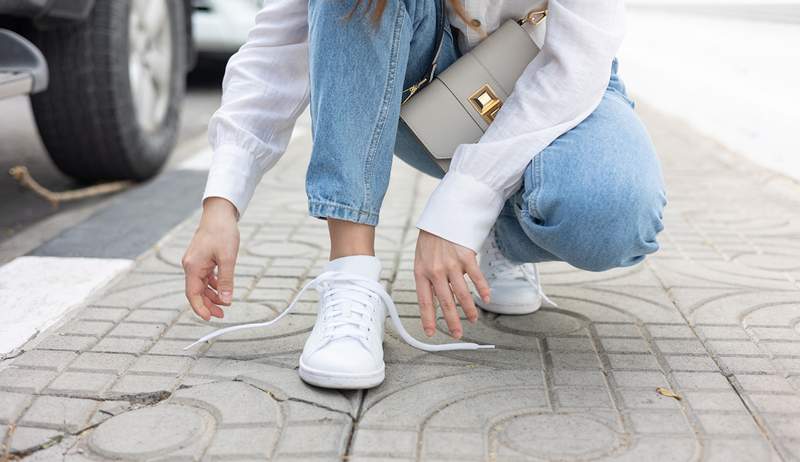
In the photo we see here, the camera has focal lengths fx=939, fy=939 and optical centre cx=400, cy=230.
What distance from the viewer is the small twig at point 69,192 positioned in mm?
2643

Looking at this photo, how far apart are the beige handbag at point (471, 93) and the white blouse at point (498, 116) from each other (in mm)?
54

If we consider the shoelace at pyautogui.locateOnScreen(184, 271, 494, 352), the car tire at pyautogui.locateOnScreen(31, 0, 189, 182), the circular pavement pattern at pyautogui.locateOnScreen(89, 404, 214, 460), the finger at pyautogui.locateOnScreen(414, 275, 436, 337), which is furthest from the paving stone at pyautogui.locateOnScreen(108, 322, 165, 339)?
the car tire at pyautogui.locateOnScreen(31, 0, 189, 182)

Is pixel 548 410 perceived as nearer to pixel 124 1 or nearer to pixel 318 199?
pixel 318 199

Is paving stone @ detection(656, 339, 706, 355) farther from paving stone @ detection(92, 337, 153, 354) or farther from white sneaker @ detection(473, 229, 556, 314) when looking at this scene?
paving stone @ detection(92, 337, 153, 354)

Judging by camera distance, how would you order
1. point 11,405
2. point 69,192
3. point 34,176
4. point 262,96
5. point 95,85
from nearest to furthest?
point 11,405 → point 262,96 → point 95,85 → point 69,192 → point 34,176

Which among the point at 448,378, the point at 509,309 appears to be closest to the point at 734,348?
the point at 509,309

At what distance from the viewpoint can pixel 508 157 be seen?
4.70 ft

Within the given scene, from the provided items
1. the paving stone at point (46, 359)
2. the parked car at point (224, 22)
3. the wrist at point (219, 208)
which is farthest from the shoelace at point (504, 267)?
the parked car at point (224, 22)

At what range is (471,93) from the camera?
155 cm

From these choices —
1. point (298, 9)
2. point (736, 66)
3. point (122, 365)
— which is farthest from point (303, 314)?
point (736, 66)

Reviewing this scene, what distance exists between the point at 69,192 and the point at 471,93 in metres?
1.74

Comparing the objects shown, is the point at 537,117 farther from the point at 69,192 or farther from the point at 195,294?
the point at 69,192

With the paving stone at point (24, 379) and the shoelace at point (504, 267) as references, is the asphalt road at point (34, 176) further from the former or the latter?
the shoelace at point (504, 267)

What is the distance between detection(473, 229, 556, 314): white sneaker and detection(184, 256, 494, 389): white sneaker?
237 millimetres
